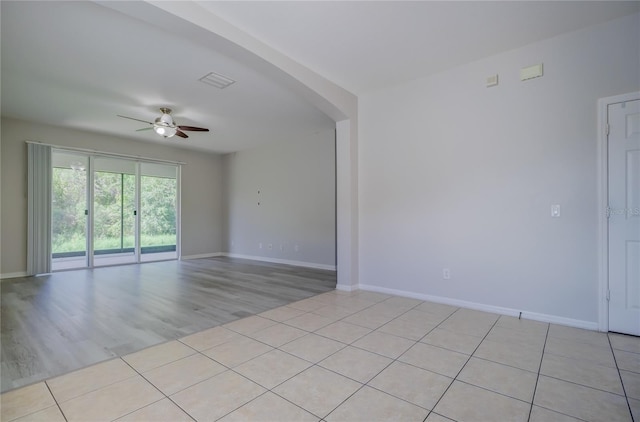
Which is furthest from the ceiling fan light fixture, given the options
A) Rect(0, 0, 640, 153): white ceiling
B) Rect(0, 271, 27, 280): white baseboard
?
Rect(0, 271, 27, 280): white baseboard

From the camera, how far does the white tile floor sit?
5.44ft

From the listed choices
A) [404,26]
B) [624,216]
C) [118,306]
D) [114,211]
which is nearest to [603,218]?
[624,216]

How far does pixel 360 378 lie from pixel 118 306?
3.21m

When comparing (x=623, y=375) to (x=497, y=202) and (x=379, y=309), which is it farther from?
(x=379, y=309)

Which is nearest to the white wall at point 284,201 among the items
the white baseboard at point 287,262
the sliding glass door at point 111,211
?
the white baseboard at point 287,262

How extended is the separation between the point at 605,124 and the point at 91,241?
8.35 m

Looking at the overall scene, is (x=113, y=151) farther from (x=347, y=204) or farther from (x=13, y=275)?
(x=347, y=204)

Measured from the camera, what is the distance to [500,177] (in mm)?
3295

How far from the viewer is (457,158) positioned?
141 inches

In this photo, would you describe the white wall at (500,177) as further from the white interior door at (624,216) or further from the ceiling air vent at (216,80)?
the ceiling air vent at (216,80)

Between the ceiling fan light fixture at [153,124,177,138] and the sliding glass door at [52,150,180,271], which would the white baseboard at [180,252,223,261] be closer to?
the sliding glass door at [52,150,180,271]

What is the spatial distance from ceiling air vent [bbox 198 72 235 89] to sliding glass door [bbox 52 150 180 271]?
13.8 feet

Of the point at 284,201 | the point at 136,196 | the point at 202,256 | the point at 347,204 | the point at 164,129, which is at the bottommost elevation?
the point at 202,256

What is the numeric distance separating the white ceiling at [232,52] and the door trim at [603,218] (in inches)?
36.2
